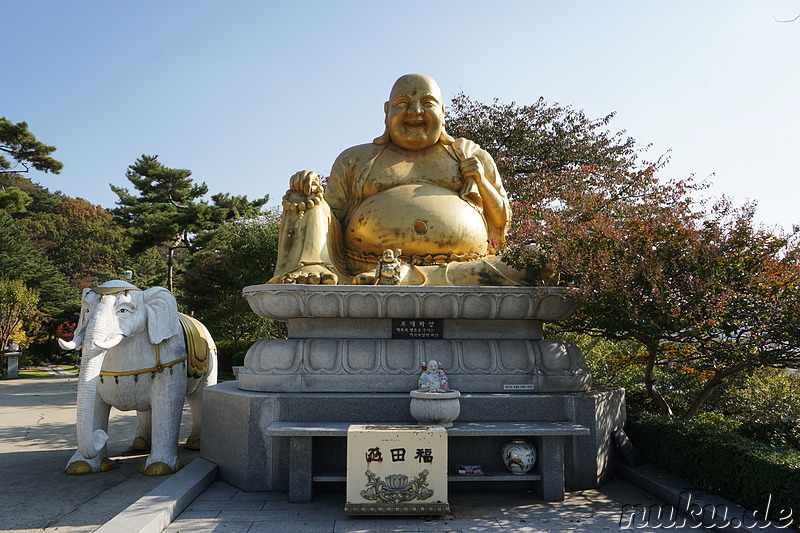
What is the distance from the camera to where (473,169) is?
586 cm

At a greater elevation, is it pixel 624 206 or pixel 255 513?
pixel 624 206

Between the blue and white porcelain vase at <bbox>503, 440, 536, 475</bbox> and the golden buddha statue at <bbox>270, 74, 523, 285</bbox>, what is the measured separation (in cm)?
145

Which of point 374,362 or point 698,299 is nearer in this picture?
point 698,299

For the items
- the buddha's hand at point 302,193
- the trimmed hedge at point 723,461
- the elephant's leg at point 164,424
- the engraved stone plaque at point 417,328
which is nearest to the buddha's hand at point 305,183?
the buddha's hand at point 302,193

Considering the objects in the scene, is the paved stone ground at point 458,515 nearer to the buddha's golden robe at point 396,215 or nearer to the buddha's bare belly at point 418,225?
the buddha's golden robe at point 396,215

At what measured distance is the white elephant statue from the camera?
4.50m

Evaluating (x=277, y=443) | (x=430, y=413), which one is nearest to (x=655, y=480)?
(x=430, y=413)

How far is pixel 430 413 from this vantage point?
13.4ft

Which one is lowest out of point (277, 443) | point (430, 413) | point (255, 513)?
point (255, 513)

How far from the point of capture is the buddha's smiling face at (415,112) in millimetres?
5867

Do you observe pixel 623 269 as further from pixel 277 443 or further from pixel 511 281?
pixel 277 443

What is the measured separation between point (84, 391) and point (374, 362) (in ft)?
7.60

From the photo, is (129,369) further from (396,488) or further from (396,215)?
(396,215)

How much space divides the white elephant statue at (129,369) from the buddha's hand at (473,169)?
3149 millimetres
